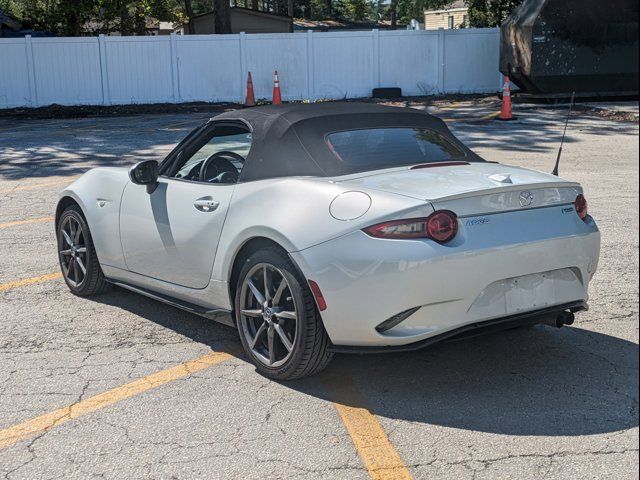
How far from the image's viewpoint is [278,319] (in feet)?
14.1

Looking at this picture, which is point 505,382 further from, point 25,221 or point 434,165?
point 25,221

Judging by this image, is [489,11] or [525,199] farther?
[489,11]

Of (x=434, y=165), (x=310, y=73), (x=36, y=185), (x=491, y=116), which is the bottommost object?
(x=36, y=185)

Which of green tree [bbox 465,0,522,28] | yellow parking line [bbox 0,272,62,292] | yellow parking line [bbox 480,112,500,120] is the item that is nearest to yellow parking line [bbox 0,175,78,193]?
yellow parking line [bbox 0,272,62,292]

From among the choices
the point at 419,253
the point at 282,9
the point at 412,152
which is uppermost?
the point at 282,9

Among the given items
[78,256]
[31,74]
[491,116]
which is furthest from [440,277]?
[31,74]

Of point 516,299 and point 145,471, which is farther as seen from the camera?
point 516,299

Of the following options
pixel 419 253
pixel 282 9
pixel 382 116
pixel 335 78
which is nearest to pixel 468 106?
pixel 335 78

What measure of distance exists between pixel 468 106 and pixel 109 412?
64.4 ft

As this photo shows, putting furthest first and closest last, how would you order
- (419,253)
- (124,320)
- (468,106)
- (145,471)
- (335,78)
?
(335,78), (468,106), (124,320), (419,253), (145,471)

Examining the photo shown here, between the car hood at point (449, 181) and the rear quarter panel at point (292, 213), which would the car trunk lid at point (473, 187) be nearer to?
the car hood at point (449, 181)

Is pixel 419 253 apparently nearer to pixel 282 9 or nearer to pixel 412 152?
pixel 412 152

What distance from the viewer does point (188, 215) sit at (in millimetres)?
4984

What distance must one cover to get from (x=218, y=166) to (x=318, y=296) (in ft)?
5.33
